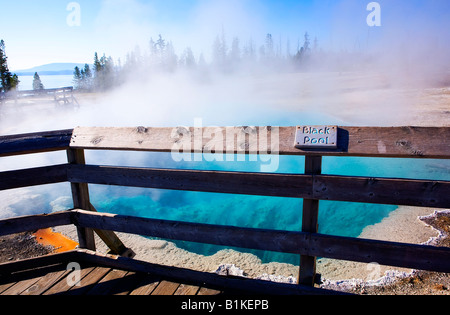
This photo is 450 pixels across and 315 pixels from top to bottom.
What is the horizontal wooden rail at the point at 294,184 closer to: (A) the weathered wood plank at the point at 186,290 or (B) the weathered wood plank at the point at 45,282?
(A) the weathered wood plank at the point at 186,290

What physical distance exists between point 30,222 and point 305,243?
2.47 meters

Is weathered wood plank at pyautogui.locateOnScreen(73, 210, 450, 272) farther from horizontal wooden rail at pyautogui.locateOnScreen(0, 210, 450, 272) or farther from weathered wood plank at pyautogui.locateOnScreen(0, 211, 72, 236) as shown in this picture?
weathered wood plank at pyautogui.locateOnScreen(0, 211, 72, 236)

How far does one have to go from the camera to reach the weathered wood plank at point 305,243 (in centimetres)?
191

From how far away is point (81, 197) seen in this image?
2.79 meters

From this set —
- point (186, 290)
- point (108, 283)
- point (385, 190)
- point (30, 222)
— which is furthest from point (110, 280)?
point (385, 190)

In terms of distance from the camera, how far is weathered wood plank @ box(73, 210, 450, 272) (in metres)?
1.91

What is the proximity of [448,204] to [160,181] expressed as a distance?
201cm

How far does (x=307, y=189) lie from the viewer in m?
2.03

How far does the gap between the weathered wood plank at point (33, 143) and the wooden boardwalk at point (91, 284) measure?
113 cm

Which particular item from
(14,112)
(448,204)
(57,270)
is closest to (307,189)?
(448,204)

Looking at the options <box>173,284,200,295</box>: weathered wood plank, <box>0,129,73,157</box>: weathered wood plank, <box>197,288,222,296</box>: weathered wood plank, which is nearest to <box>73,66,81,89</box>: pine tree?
<box>0,129,73,157</box>: weathered wood plank

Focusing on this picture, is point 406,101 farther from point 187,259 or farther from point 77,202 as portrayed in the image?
point 77,202

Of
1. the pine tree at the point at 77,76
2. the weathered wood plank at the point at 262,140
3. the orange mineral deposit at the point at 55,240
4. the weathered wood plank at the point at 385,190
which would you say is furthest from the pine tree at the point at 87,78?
the weathered wood plank at the point at 385,190

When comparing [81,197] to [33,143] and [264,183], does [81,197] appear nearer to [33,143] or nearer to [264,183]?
[33,143]
